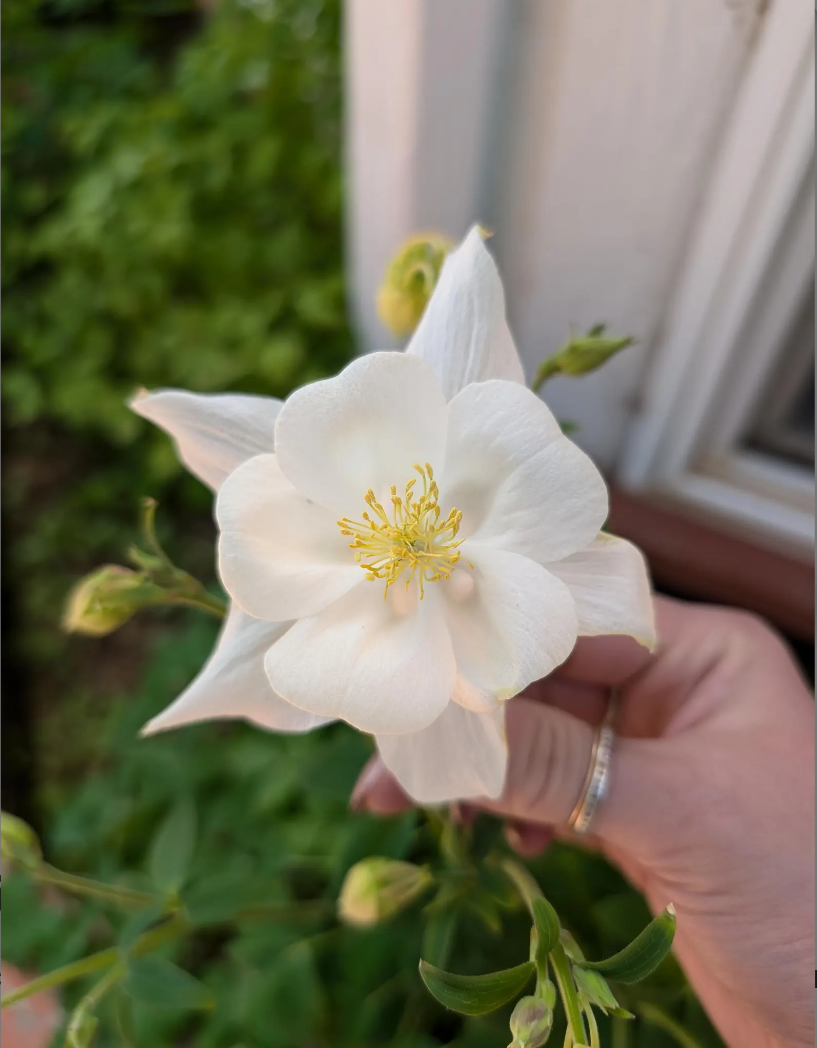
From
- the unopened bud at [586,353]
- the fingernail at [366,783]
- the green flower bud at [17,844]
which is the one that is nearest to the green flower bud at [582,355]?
the unopened bud at [586,353]

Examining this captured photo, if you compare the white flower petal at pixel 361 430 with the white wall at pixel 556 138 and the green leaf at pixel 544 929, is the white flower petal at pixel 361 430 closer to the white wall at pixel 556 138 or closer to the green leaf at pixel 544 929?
the green leaf at pixel 544 929

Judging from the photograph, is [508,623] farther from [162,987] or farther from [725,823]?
[162,987]

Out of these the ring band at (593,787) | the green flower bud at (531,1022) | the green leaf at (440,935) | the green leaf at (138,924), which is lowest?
the green leaf at (138,924)

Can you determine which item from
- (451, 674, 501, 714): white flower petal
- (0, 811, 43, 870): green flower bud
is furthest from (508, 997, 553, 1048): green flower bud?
(0, 811, 43, 870): green flower bud

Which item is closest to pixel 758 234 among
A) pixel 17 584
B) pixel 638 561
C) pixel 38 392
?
pixel 638 561

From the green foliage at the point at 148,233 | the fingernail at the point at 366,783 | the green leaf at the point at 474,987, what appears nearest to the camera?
the green leaf at the point at 474,987

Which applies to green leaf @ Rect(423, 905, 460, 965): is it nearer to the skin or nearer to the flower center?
the skin

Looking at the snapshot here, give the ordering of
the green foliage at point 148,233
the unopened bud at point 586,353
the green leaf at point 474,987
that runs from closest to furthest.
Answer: the green leaf at point 474,987, the unopened bud at point 586,353, the green foliage at point 148,233
